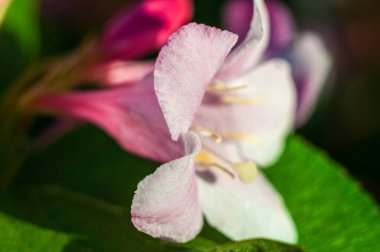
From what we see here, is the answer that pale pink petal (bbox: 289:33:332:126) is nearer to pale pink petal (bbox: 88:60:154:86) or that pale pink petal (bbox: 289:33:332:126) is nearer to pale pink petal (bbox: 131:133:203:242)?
pale pink petal (bbox: 88:60:154:86)

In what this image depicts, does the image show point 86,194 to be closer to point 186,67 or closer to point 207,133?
point 207,133

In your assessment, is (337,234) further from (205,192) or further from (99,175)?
(99,175)

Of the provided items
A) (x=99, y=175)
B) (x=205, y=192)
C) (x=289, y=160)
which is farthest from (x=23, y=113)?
(x=289, y=160)

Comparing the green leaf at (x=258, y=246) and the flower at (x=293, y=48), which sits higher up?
the green leaf at (x=258, y=246)

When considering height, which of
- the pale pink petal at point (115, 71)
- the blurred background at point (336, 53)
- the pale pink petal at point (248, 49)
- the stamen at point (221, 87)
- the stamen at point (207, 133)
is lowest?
the blurred background at point (336, 53)

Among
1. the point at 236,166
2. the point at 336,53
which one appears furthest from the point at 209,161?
the point at 336,53

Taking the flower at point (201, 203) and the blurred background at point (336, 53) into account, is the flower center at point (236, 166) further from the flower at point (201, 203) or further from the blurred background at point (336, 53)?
the blurred background at point (336, 53)

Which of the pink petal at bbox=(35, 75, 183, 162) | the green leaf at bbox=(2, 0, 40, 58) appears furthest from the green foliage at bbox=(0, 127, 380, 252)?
the green leaf at bbox=(2, 0, 40, 58)

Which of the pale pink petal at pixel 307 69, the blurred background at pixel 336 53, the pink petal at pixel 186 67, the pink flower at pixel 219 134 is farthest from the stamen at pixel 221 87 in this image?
the blurred background at pixel 336 53
